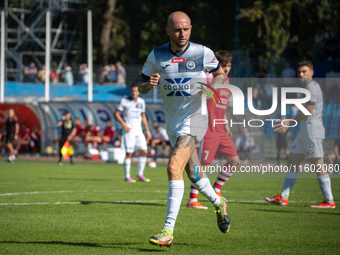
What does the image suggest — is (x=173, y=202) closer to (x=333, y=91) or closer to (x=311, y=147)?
(x=311, y=147)

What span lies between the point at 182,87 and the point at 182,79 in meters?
0.09

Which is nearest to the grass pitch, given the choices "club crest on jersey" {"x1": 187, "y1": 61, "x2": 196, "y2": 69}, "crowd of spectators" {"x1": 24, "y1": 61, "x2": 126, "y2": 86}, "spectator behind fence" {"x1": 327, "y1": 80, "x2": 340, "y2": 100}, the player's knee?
the player's knee

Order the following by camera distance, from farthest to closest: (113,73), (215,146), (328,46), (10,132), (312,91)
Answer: (113,73)
(328,46)
(10,132)
(215,146)
(312,91)

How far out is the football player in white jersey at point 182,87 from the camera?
582 centimetres

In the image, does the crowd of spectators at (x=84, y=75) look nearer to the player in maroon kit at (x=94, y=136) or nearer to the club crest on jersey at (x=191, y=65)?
the player in maroon kit at (x=94, y=136)

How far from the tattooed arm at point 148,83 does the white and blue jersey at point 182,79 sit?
0.07 meters

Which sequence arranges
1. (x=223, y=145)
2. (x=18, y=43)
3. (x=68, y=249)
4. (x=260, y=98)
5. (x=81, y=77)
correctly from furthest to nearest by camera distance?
(x=18, y=43)
(x=81, y=77)
(x=260, y=98)
(x=223, y=145)
(x=68, y=249)

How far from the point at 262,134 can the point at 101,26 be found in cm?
2401

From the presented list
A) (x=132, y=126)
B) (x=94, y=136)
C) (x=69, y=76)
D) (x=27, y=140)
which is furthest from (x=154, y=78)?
(x=69, y=76)

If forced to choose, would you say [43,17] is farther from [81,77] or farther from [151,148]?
[151,148]

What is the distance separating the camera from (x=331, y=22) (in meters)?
26.8

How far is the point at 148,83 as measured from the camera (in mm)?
5988

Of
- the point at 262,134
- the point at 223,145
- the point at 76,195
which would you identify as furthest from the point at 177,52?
the point at 262,134

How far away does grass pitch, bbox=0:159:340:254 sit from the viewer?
18.5 feet
